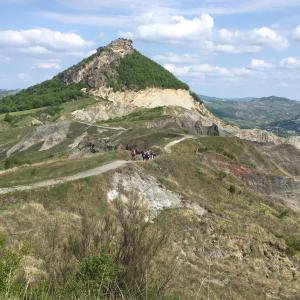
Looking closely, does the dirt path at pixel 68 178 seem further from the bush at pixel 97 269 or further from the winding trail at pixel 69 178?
the bush at pixel 97 269

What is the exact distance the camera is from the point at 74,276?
14.3 m

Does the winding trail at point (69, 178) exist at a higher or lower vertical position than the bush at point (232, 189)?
higher

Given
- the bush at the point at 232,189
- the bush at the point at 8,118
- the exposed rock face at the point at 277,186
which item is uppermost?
the bush at the point at 232,189

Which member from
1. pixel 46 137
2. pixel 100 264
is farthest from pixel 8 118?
pixel 100 264

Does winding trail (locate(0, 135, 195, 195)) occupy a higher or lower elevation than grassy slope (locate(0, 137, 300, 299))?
higher

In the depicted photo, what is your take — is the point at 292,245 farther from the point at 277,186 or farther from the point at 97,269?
the point at 97,269

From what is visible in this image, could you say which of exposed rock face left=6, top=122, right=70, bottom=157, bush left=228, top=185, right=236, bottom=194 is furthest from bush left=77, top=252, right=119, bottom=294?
exposed rock face left=6, top=122, right=70, bottom=157

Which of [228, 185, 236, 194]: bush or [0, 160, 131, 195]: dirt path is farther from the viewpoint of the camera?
[228, 185, 236, 194]: bush

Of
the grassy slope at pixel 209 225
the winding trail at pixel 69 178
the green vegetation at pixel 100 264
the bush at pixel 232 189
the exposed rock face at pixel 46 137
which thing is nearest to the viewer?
the green vegetation at pixel 100 264

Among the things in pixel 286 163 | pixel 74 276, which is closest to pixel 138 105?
pixel 286 163

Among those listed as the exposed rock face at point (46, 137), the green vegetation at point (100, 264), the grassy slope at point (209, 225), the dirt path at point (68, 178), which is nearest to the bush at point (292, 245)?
the grassy slope at point (209, 225)

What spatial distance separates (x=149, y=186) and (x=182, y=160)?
9.31 m

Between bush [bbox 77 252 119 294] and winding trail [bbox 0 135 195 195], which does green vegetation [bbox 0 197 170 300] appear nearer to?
bush [bbox 77 252 119 294]

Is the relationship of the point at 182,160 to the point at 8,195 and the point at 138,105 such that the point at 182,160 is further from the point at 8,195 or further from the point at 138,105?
the point at 138,105
